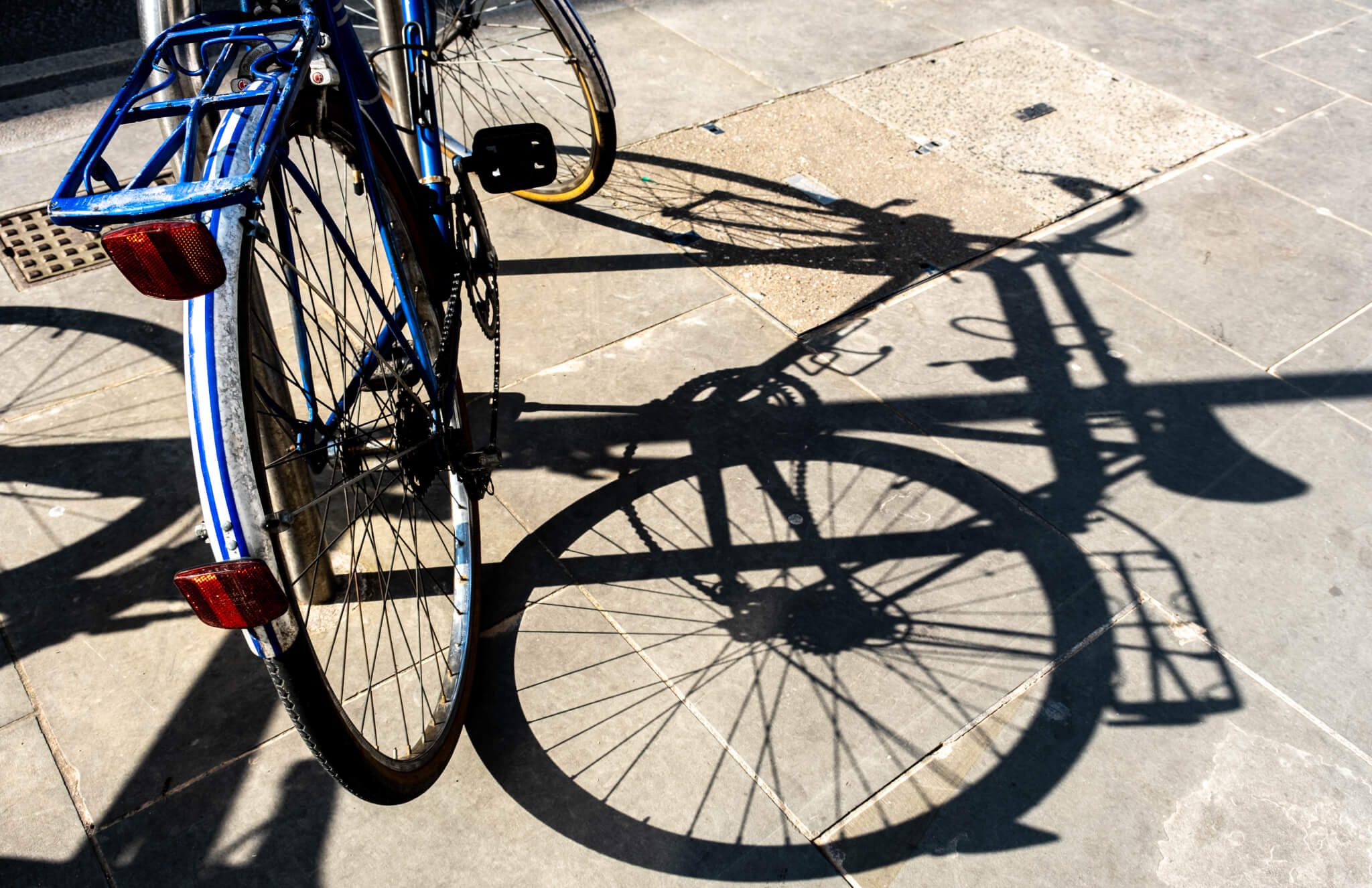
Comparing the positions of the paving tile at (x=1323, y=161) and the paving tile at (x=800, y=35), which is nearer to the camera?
the paving tile at (x=1323, y=161)

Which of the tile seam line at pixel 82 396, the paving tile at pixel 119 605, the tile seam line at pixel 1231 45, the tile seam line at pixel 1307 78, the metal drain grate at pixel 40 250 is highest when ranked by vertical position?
the tile seam line at pixel 1231 45

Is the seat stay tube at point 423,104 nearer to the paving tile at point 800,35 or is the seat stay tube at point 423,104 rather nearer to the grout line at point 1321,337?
the paving tile at point 800,35

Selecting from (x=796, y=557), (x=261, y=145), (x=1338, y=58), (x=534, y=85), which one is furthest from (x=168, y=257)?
(x=1338, y=58)

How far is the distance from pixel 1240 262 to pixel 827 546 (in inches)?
111

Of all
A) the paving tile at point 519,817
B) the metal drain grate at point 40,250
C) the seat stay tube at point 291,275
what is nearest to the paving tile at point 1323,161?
the paving tile at point 519,817

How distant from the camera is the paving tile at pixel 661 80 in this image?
5418 mm

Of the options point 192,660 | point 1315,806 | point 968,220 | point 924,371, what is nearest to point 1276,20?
point 968,220

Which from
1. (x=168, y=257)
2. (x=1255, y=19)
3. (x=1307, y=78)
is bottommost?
(x=1307, y=78)

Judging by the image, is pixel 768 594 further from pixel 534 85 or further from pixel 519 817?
pixel 534 85

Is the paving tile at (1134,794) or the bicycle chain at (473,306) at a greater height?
the bicycle chain at (473,306)

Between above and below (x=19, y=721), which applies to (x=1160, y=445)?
above

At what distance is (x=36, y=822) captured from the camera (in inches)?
96.5

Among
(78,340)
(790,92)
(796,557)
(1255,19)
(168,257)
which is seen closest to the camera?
(168,257)

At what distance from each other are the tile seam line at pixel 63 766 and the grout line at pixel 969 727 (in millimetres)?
1776
